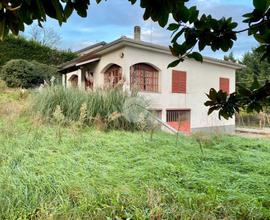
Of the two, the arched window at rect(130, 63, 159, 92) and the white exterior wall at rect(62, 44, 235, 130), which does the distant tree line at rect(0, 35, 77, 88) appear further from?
the arched window at rect(130, 63, 159, 92)

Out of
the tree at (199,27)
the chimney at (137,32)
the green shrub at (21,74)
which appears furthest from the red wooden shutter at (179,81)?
the tree at (199,27)

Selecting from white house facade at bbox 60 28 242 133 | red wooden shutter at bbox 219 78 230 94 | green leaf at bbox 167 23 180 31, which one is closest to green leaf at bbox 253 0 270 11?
green leaf at bbox 167 23 180 31

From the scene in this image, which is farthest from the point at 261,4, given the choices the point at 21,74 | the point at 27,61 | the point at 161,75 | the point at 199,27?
the point at 27,61

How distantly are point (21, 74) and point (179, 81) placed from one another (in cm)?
700

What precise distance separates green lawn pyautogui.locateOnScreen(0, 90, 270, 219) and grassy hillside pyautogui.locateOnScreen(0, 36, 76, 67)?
12390 millimetres

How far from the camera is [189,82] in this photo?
15.5 meters

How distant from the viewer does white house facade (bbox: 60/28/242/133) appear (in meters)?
12.8

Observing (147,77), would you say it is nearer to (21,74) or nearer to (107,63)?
(107,63)

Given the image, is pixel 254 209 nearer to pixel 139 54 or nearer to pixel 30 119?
pixel 30 119

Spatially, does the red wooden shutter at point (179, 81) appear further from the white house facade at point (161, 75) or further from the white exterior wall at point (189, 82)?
the white exterior wall at point (189, 82)

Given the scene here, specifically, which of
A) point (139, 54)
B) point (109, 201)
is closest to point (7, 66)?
point (139, 54)

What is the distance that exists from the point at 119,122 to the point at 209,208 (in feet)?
16.2

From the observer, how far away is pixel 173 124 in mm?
14562

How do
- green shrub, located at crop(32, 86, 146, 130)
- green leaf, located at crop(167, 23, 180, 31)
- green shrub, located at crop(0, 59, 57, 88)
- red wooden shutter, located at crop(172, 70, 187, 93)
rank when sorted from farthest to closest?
green shrub, located at crop(0, 59, 57, 88) → red wooden shutter, located at crop(172, 70, 187, 93) → green shrub, located at crop(32, 86, 146, 130) → green leaf, located at crop(167, 23, 180, 31)
